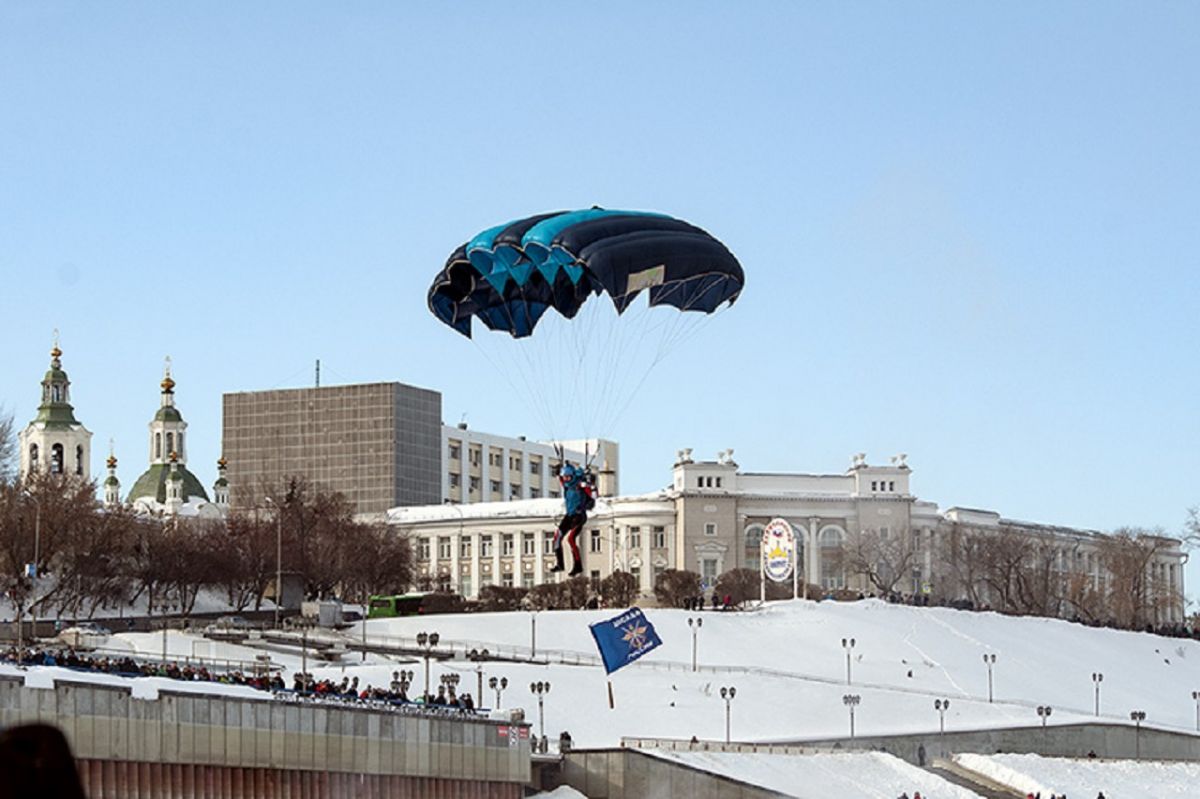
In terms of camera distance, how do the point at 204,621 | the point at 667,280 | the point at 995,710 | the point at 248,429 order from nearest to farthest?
the point at 667,280
the point at 995,710
the point at 204,621
the point at 248,429

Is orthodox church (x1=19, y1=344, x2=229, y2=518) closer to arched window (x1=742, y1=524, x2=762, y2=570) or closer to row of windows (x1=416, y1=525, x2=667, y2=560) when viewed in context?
row of windows (x1=416, y1=525, x2=667, y2=560)

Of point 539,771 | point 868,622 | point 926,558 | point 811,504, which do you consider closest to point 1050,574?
point 926,558

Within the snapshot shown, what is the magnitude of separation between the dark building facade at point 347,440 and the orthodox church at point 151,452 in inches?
355

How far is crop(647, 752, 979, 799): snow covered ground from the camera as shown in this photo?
5828 cm

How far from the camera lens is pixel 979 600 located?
127688 millimetres

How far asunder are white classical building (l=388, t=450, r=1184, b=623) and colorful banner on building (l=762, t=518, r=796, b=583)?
1010 inches

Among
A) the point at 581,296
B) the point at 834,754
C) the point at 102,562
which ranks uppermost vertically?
the point at 581,296

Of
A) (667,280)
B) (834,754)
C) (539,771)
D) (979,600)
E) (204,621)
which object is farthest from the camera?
(979,600)

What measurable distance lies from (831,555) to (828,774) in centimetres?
7324

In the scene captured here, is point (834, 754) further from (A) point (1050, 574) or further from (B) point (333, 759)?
(A) point (1050, 574)

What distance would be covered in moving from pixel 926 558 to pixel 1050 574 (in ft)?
28.3

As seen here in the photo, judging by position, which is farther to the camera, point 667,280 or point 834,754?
point 834,754

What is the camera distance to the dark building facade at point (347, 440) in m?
156

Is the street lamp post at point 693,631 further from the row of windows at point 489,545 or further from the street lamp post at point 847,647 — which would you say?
the row of windows at point 489,545
